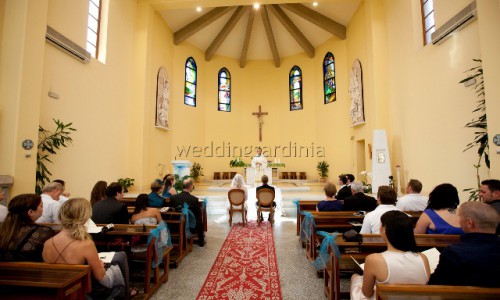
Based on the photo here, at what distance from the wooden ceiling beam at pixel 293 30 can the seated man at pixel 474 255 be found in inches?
402

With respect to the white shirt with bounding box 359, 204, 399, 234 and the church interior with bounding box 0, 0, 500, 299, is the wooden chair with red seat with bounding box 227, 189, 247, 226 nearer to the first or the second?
the church interior with bounding box 0, 0, 500, 299

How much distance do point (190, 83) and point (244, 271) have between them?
9.82m

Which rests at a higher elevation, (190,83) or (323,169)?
(190,83)

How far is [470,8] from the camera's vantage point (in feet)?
14.6

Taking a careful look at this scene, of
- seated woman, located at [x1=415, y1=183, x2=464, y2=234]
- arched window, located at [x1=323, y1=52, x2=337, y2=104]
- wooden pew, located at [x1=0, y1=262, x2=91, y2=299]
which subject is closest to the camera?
wooden pew, located at [x1=0, y1=262, x2=91, y2=299]

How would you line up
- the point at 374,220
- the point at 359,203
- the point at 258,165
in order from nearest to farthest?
the point at 374,220, the point at 359,203, the point at 258,165

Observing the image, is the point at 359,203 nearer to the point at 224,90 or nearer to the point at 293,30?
the point at 293,30

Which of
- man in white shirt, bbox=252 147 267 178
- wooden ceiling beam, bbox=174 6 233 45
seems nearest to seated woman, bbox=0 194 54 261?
man in white shirt, bbox=252 147 267 178

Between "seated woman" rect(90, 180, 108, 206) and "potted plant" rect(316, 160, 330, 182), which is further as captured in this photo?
"potted plant" rect(316, 160, 330, 182)

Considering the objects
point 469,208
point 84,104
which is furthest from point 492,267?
point 84,104

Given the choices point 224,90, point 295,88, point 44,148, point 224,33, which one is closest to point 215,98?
point 224,90

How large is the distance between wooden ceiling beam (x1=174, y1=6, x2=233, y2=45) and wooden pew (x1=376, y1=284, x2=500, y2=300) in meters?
10.3
